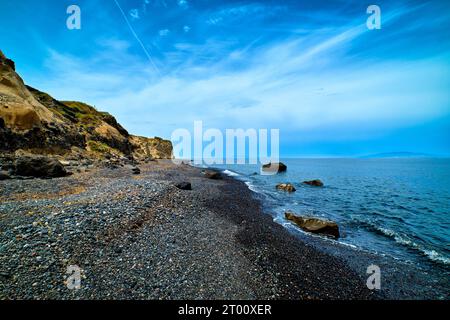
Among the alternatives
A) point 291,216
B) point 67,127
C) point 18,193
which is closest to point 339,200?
point 291,216

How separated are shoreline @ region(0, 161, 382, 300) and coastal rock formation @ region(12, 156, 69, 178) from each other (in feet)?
23.9

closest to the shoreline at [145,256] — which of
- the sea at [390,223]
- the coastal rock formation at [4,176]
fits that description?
the sea at [390,223]

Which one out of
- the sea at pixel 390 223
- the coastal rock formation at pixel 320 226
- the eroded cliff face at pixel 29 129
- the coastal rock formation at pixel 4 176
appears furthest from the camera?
the eroded cliff face at pixel 29 129

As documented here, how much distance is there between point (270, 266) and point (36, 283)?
9.41 metres

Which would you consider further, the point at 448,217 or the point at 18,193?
the point at 448,217

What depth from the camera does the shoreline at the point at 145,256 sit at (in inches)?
287

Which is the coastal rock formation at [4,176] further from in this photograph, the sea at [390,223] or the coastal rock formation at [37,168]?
the sea at [390,223]

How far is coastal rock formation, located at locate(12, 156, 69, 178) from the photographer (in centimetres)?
2092

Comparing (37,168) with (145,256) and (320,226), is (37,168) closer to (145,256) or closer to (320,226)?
(145,256)

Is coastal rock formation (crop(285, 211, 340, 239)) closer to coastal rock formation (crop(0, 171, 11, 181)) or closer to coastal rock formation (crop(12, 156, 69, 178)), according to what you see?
coastal rock formation (crop(12, 156, 69, 178))

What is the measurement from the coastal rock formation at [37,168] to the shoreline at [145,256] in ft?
23.9
